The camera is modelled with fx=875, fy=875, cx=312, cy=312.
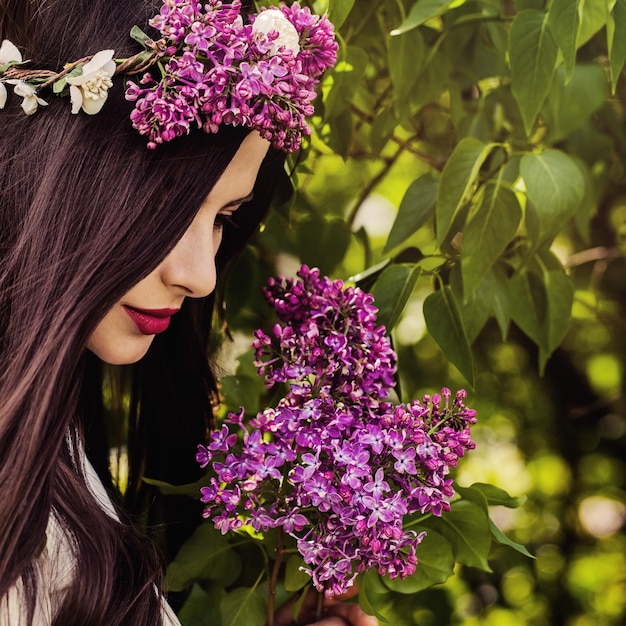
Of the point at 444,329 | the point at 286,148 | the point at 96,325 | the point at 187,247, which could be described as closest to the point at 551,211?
the point at 444,329

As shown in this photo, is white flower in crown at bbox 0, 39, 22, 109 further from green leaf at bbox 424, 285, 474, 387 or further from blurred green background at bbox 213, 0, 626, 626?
green leaf at bbox 424, 285, 474, 387

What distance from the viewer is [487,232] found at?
101 centimetres

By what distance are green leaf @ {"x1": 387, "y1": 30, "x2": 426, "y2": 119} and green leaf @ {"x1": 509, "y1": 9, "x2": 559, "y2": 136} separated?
0.55 feet

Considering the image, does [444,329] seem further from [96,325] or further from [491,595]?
[491,595]

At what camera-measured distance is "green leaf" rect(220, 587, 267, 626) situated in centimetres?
98

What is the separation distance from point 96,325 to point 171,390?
0.40 m

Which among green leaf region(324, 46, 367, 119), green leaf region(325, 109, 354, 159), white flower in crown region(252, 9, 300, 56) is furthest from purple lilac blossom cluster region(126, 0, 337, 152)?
green leaf region(325, 109, 354, 159)

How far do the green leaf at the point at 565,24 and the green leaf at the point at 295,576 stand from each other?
61cm

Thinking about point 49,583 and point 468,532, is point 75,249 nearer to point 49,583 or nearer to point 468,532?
point 49,583

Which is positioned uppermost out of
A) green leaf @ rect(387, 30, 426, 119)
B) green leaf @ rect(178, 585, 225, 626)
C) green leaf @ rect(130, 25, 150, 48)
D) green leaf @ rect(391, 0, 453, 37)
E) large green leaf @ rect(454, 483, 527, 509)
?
green leaf @ rect(130, 25, 150, 48)

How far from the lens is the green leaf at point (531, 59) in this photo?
988 millimetres

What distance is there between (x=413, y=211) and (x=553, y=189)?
0.58ft

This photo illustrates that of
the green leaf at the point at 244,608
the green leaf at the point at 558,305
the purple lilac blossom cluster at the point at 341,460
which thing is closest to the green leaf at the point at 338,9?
the purple lilac blossom cluster at the point at 341,460

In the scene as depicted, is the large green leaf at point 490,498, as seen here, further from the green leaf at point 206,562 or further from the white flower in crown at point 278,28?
the white flower in crown at point 278,28
